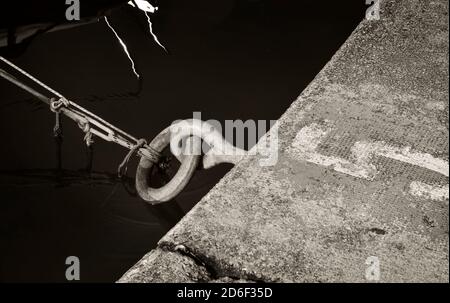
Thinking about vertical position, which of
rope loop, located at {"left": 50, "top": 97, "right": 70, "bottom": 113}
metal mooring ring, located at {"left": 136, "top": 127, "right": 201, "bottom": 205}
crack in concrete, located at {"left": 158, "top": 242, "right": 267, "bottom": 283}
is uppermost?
crack in concrete, located at {"left": 158, "top": 242, "right": 267, "bottom": 283}

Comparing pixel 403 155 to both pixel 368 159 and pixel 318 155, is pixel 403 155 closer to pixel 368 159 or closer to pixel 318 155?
pixel 368 159

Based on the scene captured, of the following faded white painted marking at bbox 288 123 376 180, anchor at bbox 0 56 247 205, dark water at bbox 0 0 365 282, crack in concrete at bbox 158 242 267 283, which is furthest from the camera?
dark water at bbox 0 0 365 282

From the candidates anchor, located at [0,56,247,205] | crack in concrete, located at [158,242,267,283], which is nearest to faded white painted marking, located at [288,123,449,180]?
crack in concrete, located at [158,242,267,283]

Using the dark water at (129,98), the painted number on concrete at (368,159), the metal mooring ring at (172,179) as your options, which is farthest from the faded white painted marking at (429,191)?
the dark water at (129,98)

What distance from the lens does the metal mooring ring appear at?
13.0 ft

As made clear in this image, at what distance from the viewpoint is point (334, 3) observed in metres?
6.25

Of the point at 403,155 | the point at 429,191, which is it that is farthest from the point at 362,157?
the point at 429,191

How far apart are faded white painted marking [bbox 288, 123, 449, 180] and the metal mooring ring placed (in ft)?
5.74

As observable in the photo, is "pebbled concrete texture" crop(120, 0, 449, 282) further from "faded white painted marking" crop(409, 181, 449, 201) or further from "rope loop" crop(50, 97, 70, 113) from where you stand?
"rope loop" crop(50, 97, 70, 113)

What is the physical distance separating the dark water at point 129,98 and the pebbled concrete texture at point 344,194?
2969 millimetres

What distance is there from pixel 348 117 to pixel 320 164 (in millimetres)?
427

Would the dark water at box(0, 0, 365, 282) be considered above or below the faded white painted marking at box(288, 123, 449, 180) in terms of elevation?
below
